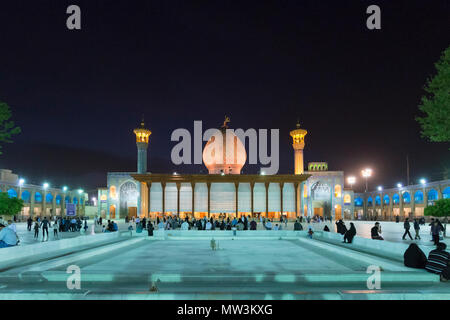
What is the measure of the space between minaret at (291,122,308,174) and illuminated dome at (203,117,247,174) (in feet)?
28.7

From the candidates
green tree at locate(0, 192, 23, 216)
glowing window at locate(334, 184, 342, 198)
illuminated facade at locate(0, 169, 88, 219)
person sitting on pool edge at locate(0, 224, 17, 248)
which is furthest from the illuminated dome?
person sitting on pool edge at locate(0, 224, 17, 248)

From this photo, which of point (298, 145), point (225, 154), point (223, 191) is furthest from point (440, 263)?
point (298, 145)

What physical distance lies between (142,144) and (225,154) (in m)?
15.0

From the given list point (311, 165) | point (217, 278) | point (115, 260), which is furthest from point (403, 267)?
point (311, 165)

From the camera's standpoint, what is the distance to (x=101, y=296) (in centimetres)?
660

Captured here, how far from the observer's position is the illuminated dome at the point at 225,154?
168ft

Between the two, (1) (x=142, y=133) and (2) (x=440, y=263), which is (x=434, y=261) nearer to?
(2) (x=440, y=263)

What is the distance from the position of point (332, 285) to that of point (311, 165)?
68.9 m

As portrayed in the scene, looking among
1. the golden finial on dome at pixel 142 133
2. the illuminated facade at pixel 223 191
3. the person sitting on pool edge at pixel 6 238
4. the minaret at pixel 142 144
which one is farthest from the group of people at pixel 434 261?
the golden finial on dome at pixel 142 133

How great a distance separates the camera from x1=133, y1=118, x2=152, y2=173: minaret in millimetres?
56219

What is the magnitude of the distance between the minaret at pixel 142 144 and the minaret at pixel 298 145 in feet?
78.9

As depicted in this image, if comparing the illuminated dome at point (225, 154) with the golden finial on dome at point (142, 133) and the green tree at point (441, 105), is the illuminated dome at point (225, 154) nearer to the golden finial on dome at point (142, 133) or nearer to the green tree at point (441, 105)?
the golden finial on dome at point (142, 133)

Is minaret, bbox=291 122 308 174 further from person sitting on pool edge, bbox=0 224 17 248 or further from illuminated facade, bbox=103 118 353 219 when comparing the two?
person sitting on pool edge, bbox=0 224 17 248

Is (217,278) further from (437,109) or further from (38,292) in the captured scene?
(437,109)
